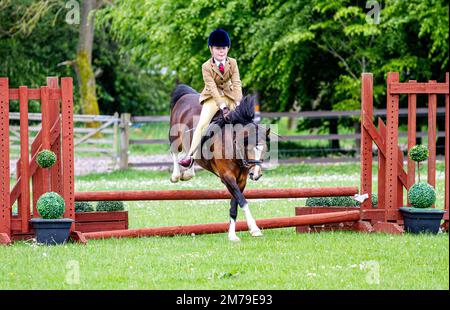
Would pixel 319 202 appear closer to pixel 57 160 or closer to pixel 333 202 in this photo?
pixel 333 202

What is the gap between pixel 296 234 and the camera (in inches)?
505

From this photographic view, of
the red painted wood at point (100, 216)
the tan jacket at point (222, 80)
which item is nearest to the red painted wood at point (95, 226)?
the red painted wood at point (100, 216)

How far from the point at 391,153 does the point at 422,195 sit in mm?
759

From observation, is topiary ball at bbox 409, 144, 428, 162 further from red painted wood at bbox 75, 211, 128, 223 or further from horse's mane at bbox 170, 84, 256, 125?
red painted wood at bbox 75, 211, 128, 223

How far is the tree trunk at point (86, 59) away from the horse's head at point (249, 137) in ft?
87.6

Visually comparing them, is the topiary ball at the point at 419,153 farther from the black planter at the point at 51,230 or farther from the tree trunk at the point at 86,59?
the tree trunk at the point at 86,59

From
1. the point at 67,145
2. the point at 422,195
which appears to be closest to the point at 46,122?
the point at 67,145

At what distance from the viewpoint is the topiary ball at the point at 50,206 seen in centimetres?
1120

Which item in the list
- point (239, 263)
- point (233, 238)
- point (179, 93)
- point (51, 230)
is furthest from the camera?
point (179, 93)

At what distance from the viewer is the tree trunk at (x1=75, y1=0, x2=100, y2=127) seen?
124ft

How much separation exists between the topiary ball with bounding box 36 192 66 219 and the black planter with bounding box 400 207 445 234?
183 inches

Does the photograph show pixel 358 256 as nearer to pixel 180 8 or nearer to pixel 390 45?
pixel 390 45

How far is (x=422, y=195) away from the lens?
39.8 feet

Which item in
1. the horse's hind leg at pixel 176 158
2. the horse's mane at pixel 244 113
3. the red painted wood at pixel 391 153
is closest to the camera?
the horse's mane at pixel 244 113
